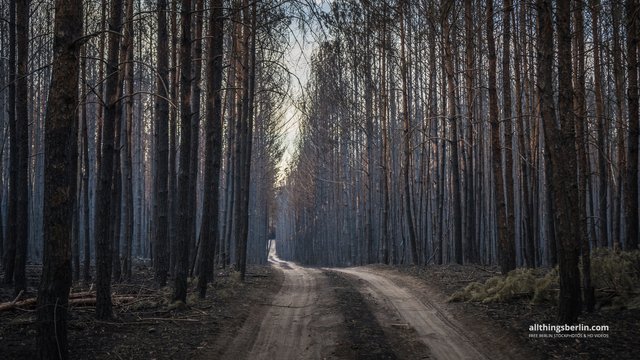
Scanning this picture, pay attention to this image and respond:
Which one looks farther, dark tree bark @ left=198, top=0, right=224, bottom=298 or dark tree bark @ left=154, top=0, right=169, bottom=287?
dark tree bark @ left=154, top=0, right=169, bottom=287

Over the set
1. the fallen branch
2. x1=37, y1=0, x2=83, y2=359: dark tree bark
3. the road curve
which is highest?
x1=37, y1=0, x2=83, y2=359: dark tree bark

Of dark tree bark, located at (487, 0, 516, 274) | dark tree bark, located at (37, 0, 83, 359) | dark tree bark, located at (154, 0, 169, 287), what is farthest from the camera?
dark tree bark, located at (487, 0, 516, 274)

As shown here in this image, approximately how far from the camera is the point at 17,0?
373 inches

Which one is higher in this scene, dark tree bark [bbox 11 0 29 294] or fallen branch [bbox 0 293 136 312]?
dark tree bark [bbox 11 0 29 294]

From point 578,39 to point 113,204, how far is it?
40.4ft

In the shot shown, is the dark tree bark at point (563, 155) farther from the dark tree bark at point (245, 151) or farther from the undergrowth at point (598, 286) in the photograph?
the dark tree bark at point (245, 151)

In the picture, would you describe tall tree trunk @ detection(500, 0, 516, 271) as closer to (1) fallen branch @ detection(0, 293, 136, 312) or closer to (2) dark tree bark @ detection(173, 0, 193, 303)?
(2) dark tree bark @ detection(173, 0, 193, 303)

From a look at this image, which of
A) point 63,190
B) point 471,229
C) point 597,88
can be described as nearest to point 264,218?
point 471,229

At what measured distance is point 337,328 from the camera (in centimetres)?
766

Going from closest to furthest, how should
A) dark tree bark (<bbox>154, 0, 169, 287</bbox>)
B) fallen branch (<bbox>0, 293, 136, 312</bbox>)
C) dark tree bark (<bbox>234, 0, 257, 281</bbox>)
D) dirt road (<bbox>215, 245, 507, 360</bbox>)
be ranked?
dirt road (<bbox>215, 245, 507, 360</bbox>) < fallen branch (<bbox>0, 293, 136, 312</bbox>) < dark tree bark (<bbox>154, 0, 169, 287</bbox>) < dark tree bark (<bbox>234, 0, 257, 281</bbox>)

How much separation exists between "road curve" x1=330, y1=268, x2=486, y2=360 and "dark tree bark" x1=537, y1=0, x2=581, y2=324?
4.81 ft

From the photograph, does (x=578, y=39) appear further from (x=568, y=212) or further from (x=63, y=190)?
(x=63, y=190)

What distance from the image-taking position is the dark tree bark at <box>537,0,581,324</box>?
6746 millimetres

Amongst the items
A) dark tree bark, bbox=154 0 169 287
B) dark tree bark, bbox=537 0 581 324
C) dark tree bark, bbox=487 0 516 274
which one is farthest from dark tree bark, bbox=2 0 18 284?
dark tree bark, bbox=487 0 516 274
